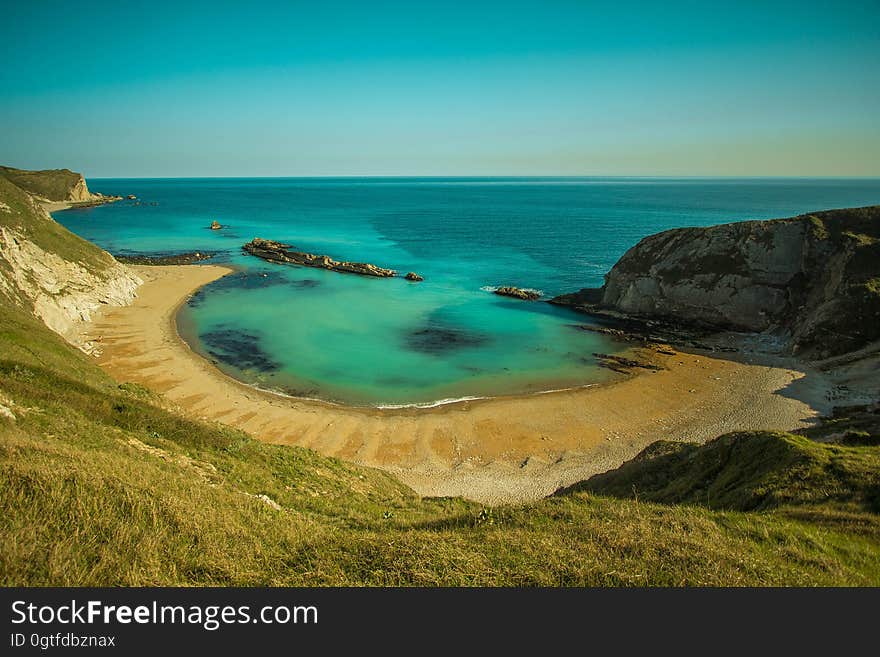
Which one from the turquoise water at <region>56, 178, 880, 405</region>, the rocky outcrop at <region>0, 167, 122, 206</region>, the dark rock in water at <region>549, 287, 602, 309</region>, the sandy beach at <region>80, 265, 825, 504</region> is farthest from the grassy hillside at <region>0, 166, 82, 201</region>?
the dark rock in water at <region>549, 287, 602, 309</region>

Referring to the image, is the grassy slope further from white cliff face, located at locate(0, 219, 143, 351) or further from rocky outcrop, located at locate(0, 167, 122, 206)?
rocky outcrop, located at locate(0, 167, 122, 206)

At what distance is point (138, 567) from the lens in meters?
6.97

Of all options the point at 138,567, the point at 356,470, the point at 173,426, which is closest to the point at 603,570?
the point at 138,567

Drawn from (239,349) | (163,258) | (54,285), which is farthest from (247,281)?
(239,349)

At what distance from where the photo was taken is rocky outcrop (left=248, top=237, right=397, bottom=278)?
232 feet

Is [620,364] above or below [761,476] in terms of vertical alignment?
below

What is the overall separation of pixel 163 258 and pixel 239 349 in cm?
5095

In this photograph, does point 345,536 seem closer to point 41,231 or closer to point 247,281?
point 41,231

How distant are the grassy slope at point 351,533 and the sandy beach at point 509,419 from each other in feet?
32.4

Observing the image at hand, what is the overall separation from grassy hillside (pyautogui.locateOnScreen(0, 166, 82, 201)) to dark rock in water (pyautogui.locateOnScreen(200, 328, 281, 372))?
160607 millimetres

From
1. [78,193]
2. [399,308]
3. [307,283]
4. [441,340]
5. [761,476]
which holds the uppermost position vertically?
[78,193]

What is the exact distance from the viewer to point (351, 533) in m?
10.1

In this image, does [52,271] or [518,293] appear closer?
[52,271]

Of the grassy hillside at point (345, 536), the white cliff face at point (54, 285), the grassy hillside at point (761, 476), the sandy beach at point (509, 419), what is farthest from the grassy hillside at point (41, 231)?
the grassy hillside at point (761, 476)
